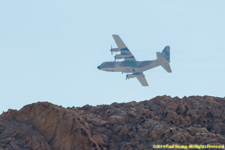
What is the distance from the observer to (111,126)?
1596 inches

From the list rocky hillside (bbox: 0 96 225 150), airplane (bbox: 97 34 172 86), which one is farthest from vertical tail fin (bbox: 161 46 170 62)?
rocky hillside (bbox: 0 96 225 150)

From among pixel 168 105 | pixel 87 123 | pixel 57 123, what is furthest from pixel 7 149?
pixel 168 105

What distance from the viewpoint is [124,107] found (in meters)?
44.8

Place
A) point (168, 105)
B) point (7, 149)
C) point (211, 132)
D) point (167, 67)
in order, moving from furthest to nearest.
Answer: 1. point (167, 67)
2. point (168, 105)
3. point (211, 132)
4. point (7, 149)

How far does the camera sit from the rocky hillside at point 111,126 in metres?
36.8

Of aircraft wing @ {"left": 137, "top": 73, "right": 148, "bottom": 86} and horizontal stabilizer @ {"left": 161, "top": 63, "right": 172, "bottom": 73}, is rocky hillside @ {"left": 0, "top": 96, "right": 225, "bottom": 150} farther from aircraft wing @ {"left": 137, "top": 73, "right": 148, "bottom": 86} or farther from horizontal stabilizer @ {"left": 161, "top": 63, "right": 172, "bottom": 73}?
aircraft wing @ {"left": 137, "top": 73, "right": 148, "bottom": 86}

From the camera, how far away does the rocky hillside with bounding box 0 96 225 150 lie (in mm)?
36844

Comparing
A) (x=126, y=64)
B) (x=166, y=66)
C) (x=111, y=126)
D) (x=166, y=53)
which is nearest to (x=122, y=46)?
(x=126, y=64)

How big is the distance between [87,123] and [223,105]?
51.7 feet

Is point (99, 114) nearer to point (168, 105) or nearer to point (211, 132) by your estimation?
point (168, 105)

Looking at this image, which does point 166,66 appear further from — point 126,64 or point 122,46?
point 122,46

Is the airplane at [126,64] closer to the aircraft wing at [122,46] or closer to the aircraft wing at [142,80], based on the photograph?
the aircraft wing at [122,46]

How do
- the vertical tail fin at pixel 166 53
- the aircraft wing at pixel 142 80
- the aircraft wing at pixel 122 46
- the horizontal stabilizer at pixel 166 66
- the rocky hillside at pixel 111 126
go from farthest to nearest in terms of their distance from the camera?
the aircraft wing at pixel 142 80
the vertical tail fin at pixel 166 53
the aircraft wing at pixel 122 46
the horizontal stabilizer at pixel 166 66
the rocky hillside at pixel 111 126

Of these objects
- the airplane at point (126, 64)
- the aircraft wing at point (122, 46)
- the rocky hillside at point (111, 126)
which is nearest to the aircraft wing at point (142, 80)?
the airplane at point (126, 64)
